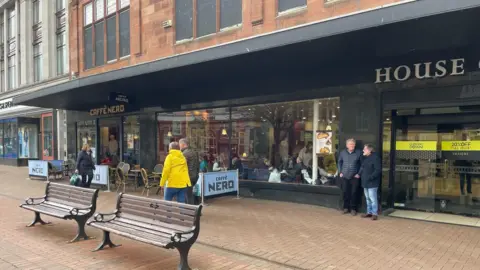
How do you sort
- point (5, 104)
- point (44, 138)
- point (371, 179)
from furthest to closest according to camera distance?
point (5, 104), point (44, 138), point (371, 179)

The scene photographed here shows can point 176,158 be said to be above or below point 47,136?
below

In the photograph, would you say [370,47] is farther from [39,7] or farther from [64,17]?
[39,7]

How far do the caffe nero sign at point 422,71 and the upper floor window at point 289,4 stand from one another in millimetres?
2590

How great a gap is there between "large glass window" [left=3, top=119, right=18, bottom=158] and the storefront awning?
44.4 feet

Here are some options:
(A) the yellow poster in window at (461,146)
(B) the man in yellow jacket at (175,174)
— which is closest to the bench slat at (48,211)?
(B) the man in yellow jacket at (175,174)

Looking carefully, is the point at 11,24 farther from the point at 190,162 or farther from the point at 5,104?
the point at 190,162

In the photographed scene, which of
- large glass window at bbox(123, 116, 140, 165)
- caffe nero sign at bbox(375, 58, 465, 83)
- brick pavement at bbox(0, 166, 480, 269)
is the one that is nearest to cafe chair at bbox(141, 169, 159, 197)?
large glass window at bbox(123, 116, 140, 165)

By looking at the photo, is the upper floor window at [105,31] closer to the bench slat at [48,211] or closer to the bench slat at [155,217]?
the bench slat at [48,211]

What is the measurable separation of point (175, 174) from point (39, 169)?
1048cm

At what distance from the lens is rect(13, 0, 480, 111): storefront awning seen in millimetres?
5223

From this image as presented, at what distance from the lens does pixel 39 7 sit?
2230 cm

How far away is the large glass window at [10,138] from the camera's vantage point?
2350 cm

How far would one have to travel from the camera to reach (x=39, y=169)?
14.4 m

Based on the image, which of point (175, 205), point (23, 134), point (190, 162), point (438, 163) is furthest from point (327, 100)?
point (23, 134)
